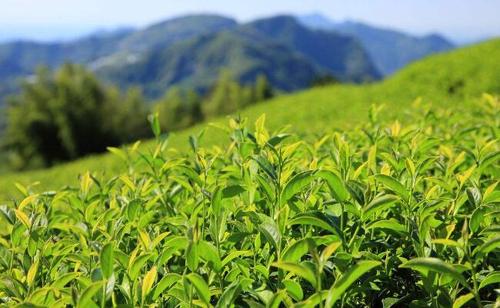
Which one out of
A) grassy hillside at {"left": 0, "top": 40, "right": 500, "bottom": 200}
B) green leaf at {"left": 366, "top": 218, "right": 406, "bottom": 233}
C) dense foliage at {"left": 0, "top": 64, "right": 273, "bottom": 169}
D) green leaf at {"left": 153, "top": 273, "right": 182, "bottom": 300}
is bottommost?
dense foliage at {"left": 0, "top": 64, "right": 273, "bottom": 169}

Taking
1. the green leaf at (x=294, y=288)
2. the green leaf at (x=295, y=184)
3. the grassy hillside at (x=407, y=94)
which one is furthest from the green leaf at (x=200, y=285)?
the grassy hillside at (x=407, y=94)

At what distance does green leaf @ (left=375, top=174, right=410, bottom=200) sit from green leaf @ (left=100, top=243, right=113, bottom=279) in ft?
3.00

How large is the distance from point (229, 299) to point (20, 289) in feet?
2.50

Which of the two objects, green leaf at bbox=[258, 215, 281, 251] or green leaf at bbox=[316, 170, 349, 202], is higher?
green leaf at bbox=[316, 170, 349, 202]

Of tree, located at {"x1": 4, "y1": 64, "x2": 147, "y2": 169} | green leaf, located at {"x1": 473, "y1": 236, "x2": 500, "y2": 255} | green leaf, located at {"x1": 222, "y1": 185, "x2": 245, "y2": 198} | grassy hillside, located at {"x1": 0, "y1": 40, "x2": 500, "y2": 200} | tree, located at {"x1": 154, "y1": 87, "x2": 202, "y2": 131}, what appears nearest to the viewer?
green leaf, located at {"x1": 473, "y1": 236, "x2": 500, "y2": 255}

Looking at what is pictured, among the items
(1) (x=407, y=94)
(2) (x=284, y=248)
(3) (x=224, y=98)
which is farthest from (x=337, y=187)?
(3) (x=224, y=98)

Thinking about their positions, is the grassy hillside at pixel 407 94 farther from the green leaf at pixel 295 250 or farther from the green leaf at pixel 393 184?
the green leaf at pixel 295 250

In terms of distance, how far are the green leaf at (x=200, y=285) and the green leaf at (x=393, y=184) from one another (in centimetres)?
72

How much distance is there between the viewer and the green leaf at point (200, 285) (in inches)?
51.5

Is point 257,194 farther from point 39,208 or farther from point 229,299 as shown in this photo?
point 39,208

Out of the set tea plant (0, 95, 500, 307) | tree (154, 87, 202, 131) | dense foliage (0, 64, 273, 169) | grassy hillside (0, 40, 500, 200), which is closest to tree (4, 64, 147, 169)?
dense foliage (0, 64, 273, 169)

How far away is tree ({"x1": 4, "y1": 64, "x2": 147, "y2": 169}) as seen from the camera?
1550 inches

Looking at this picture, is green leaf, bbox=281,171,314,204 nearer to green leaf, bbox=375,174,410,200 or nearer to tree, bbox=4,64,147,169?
green leaf, bbox=375,174,410,200

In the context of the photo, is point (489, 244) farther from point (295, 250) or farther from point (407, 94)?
point (407, 94)
